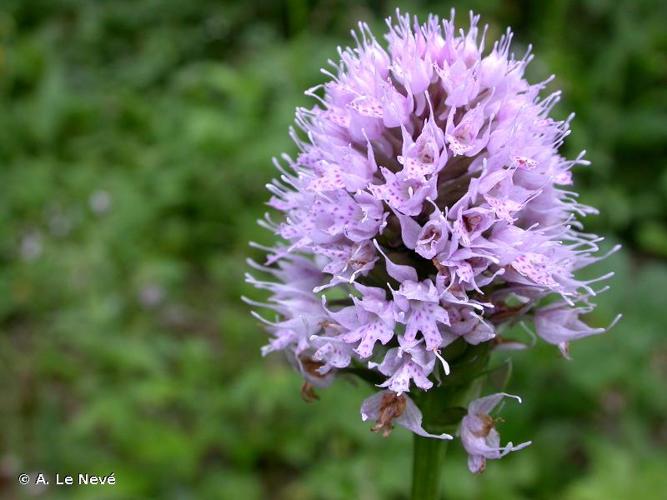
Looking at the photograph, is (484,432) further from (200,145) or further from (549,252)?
(200,145)

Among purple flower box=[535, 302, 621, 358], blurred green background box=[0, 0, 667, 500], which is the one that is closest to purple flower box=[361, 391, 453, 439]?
purple flower box=[535, 302, 621, 358]

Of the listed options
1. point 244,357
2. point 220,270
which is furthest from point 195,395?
point 220,270

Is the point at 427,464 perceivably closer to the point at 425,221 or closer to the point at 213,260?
the point at 425,221

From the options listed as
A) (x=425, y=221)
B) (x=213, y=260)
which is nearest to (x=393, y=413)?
(x=425, y=221)

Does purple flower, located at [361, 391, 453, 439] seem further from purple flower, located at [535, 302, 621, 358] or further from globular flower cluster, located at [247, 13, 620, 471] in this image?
purple flower, located at [535, 302, 621, 358]

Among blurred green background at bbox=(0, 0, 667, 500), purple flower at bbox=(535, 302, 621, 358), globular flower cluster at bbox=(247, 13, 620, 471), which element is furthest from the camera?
blurred green background at bbox=(0, 0, 667, 500)

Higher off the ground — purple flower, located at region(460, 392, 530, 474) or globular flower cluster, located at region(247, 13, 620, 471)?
globular flower cluster, located at region(247, 13, 620, 471)

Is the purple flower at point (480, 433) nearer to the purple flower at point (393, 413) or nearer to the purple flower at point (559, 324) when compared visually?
the purple flower at point (393, 413)
